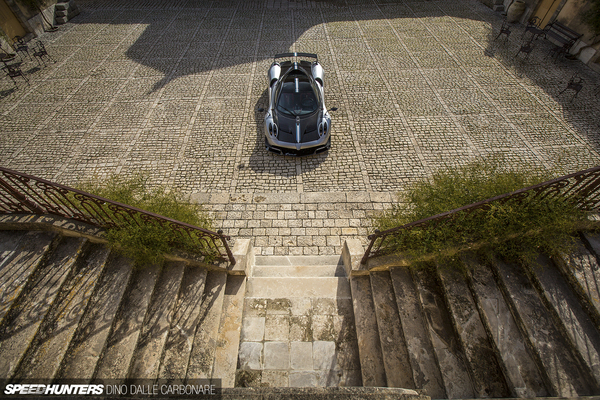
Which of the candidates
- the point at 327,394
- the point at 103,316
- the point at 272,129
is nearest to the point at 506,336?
the point at 327,394

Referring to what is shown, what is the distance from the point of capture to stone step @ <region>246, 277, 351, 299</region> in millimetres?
4863

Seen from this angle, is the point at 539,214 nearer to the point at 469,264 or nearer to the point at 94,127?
the point at 469,264

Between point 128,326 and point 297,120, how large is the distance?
6.08 metres

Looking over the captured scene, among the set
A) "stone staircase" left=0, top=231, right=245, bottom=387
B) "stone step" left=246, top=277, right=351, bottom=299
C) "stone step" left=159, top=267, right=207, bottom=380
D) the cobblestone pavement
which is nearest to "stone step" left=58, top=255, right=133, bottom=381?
"stone staircase" left=0, top=231, right=245, bottom=387

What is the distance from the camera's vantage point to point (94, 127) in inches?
355

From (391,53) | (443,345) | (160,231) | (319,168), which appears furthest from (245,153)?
(391,53)

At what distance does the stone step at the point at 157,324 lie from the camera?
3.57m

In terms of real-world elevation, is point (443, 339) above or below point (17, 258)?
below

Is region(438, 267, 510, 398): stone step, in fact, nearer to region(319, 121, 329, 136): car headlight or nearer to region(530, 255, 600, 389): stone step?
region(530, 255, 600, 389): stone step

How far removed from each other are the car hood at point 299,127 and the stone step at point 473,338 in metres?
5.00

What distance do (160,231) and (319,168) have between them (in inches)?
186

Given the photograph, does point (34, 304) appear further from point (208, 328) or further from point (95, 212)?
point (208, 328)

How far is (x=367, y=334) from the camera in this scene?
4.25 metres

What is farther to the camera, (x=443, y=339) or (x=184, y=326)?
(x=184, y=326)
